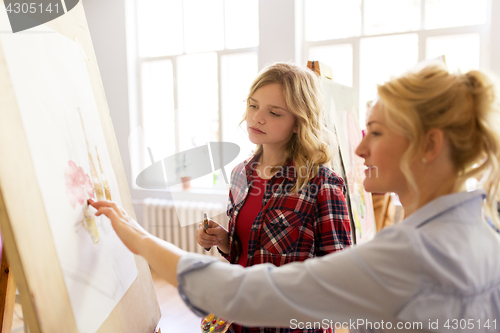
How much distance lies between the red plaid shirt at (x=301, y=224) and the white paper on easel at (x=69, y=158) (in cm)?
43

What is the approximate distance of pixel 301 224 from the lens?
114 cm

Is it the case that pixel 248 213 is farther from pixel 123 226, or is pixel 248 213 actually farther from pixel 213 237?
pixel 123 226

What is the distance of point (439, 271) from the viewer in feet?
1.80

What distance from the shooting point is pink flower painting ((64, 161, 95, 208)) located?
0.82 meters

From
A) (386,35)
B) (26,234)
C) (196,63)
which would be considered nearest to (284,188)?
(26,234)

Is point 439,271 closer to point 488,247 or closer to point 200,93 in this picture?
point 488,247

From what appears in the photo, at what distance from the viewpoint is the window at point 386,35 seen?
2.96 metres

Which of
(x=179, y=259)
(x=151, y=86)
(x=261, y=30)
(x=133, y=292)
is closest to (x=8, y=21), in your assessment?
(x=179, y=259)

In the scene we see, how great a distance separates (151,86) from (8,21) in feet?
11.3

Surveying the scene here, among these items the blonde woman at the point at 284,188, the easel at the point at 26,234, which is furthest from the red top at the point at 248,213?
the easel at the point at 26,234

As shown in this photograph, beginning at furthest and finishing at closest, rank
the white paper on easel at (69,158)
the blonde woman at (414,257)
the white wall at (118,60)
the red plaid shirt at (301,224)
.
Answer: the white wall at (118,60), the red plaid shirt at (301,224), the white paper on easel at (69,158), the blonde woman at (414,257)

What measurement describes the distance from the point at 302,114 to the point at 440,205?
64 cm

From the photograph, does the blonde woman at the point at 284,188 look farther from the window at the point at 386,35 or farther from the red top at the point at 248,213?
the window at the point at 386,35

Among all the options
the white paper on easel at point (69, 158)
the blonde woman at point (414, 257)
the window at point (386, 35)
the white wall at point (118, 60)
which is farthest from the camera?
the white wall at point (118, 60)
